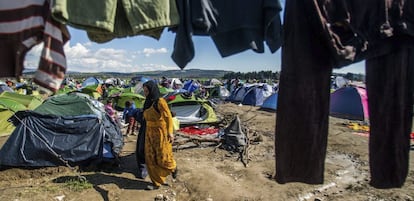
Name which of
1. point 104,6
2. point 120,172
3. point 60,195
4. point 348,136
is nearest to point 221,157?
point 120,172

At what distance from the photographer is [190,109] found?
35.3 ft

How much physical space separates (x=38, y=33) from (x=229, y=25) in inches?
33.0

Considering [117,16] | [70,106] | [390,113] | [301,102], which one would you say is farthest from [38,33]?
[70,106]

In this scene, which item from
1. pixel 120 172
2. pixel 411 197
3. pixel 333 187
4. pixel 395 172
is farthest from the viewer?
pixel 120 172

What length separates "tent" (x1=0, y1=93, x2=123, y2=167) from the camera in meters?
5.87

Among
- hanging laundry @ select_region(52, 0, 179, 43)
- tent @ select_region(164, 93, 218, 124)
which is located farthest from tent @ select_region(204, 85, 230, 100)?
hanging laundry @ select_region(52, 0, 179, 43)

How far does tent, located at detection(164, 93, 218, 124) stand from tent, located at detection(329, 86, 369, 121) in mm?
5263

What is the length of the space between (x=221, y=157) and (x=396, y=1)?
572 cm

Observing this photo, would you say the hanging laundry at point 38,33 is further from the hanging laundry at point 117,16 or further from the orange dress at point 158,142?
the orange dress at point 158,142

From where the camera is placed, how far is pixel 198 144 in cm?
796

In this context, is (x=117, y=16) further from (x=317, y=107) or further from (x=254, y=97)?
(x=254, y=97)

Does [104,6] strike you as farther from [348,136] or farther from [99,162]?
[348,136]

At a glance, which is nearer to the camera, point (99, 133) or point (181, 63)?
point (181, 63)

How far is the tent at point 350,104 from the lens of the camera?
12172 mm
